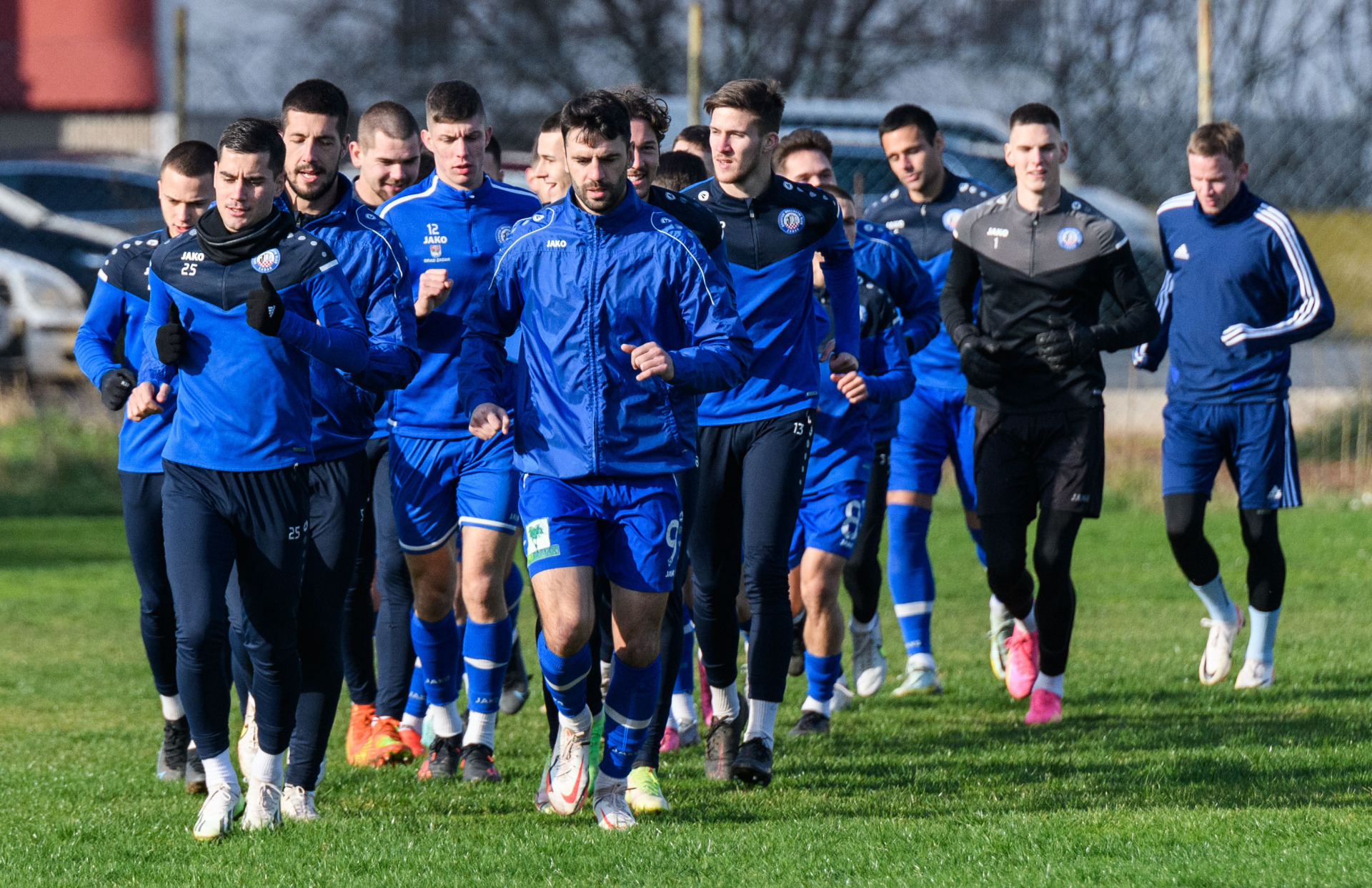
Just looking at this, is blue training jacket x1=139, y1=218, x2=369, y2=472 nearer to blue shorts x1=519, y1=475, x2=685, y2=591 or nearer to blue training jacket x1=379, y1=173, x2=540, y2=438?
blue shorts x1=519, y1=475, x2=685, y2=591

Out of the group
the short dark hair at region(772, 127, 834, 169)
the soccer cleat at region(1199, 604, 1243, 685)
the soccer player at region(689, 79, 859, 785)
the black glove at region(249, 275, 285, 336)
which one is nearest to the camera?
the black glove at region(249, 275, 285, 336)

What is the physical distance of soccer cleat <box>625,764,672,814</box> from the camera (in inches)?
223

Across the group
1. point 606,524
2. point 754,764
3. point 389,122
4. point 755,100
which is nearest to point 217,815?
point 606,524

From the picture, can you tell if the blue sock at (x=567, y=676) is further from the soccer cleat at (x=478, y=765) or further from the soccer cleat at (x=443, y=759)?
the soccer cleat at (x=443, y=759)

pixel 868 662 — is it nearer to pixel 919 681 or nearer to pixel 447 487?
pixel 919 681

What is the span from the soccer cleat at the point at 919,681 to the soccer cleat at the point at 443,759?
2419 millimetres

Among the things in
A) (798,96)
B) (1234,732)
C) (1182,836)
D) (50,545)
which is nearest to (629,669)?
(1182,836)

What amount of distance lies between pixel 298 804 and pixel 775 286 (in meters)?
2.43

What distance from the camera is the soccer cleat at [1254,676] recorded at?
7938mm

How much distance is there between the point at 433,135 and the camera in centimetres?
655

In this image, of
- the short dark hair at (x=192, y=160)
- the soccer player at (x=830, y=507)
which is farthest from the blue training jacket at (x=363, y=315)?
the soccer player at (x=830, y=507)

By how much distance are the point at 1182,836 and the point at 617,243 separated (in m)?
2.39

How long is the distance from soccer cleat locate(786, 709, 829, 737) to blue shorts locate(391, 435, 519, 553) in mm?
1556

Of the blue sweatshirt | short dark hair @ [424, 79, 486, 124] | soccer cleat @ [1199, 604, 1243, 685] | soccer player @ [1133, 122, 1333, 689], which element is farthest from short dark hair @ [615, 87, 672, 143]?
soccer cleat @ [1199, 604, 1243, 685]
